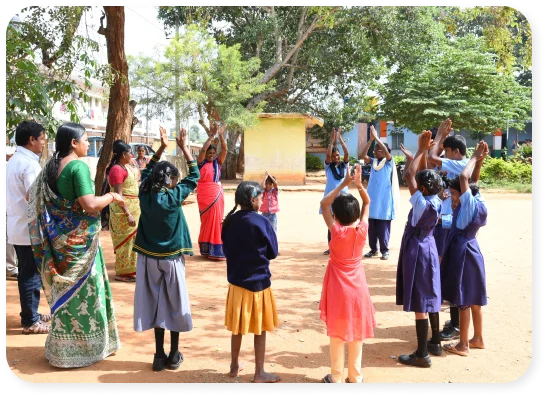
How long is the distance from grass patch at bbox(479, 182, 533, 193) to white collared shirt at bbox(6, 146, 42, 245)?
60.5 ft

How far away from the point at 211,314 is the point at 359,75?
78.5ft

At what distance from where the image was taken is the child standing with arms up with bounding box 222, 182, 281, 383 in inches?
140

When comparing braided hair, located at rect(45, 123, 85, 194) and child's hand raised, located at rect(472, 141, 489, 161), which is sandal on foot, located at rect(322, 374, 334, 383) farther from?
braided hair, located at rect(45, 123, 85, 194)

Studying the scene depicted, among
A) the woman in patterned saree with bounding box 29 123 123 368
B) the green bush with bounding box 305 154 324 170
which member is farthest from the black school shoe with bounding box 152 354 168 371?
the green bush with bounding box 305 154 324 170

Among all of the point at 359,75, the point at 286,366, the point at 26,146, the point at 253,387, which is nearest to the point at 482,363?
the point at 286,366

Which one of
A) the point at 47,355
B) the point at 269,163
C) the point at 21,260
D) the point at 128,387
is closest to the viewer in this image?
the point at 128,387

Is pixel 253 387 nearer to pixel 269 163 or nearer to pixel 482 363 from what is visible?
pixel 482 363

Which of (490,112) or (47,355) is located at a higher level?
(490,112)

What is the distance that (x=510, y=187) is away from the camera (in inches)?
791

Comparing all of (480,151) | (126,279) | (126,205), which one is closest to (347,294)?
(480,151)

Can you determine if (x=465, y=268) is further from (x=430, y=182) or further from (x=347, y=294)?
(x=347, y=294)

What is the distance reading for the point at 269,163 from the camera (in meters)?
23.7

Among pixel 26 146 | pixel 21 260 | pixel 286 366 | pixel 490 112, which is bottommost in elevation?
pixel 286 366

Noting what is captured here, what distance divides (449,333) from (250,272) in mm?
2073
